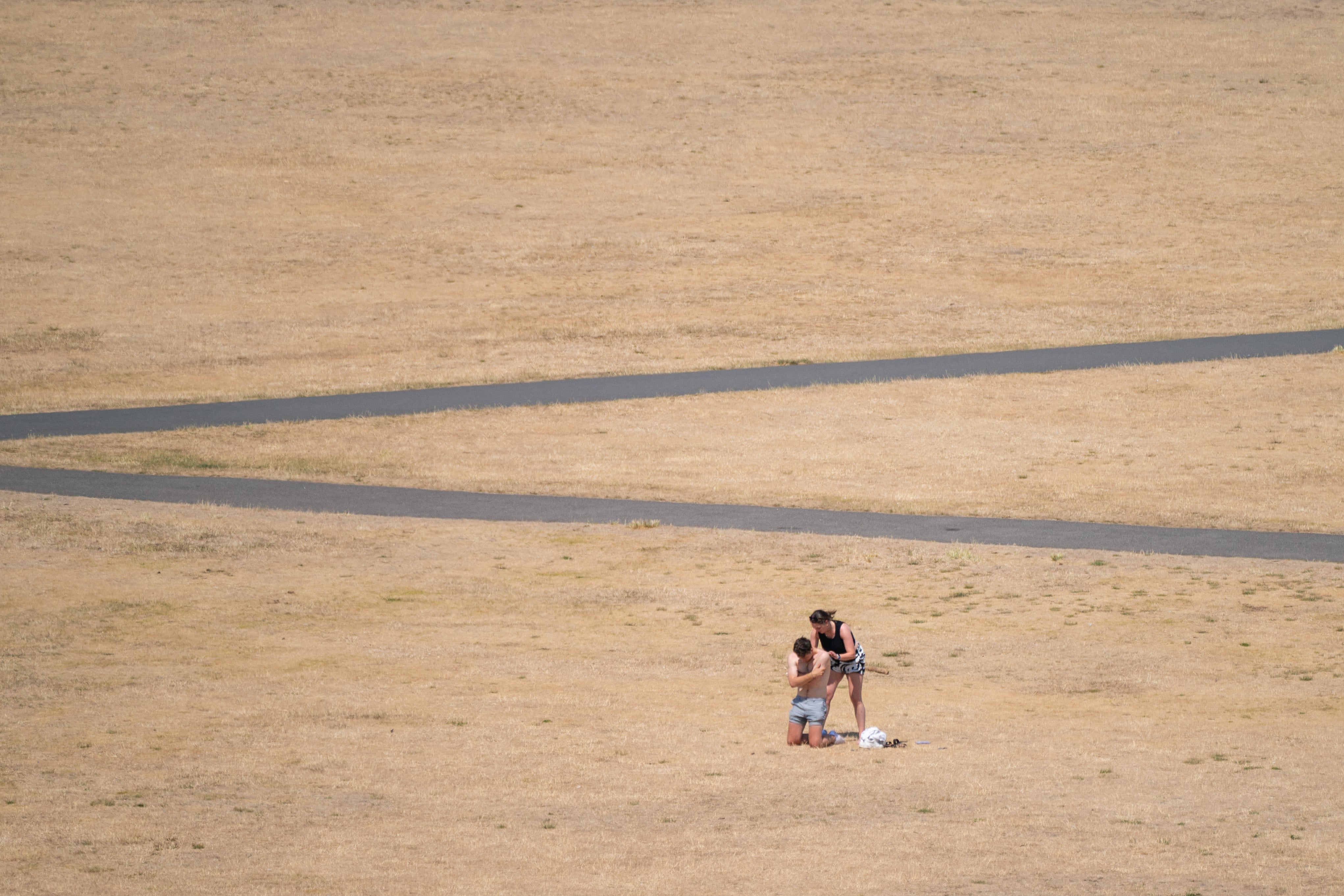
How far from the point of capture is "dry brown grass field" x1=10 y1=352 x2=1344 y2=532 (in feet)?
89.3

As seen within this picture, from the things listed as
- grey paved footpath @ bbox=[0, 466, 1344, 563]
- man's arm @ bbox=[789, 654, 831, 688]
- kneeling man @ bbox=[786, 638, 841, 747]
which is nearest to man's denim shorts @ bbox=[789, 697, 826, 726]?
kneeling man @ bbox=[786, 638, 841, 747]

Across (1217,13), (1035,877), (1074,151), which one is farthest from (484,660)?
(1217,13)

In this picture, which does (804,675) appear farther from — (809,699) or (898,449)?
(898,449)

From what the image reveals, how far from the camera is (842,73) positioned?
70500 millimetres

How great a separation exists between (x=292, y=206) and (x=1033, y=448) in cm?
3335

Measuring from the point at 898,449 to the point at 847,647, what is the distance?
16393 millimetres

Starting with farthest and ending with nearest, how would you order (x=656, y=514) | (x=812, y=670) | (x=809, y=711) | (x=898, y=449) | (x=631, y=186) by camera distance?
1. (x=631, y=186)
2. (x=898, y=449)
3. (x=656, y=514)
4. (x=812, y=670)
5. (x=809, y=711)

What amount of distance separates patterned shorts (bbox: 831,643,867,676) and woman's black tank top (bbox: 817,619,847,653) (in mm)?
114

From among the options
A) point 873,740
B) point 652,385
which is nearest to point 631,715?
point 873,740

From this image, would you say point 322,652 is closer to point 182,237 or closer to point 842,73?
point 182,237

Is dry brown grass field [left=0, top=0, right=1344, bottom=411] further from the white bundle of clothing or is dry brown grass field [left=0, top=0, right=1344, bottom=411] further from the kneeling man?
the white bundle of clothing

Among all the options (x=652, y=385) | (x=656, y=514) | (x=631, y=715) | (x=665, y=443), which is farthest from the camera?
(x=652, y=385)

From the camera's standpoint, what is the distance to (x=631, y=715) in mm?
16078

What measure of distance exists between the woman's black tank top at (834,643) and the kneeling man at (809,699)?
240 mm
